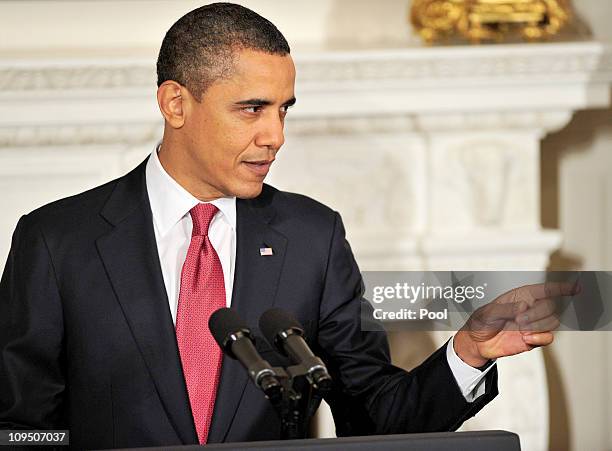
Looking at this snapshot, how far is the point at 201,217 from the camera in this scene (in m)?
1.72

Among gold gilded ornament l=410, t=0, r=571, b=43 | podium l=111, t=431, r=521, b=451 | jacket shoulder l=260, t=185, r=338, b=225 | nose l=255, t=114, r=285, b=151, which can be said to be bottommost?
podium l=111, t=431, r=521, b=451

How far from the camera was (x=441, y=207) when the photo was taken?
9.27 ft

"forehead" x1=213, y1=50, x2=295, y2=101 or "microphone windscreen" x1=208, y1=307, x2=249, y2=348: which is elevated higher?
"forehead" x1=213, y1=50, x2=295, y2=101

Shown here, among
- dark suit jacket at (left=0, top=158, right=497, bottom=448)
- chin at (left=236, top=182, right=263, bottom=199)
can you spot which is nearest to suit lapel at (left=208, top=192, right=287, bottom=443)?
dark suit jacket at (left=0, top=158, right=497, bottom=448)

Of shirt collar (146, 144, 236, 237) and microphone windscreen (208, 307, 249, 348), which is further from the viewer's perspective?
shirt collar (146, 144, 236, 237)

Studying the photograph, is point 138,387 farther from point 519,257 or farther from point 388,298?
point 519,257

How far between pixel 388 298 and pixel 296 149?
4.42ft

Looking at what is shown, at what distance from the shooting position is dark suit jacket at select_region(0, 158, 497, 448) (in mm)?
1640

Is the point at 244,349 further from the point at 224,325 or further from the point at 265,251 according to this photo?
the point at 265,251

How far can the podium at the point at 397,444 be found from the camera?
1147mm

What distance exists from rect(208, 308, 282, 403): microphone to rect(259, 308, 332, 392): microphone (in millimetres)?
32

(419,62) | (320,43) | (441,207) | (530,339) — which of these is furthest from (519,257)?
(530,339)

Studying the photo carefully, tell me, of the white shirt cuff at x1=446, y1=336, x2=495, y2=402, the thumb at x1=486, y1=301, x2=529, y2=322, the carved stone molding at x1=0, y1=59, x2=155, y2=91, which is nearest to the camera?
the thumb at x1=486, y1=301, x2=529, y2=322

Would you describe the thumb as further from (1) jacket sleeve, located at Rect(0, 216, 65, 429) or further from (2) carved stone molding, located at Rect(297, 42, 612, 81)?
(2) carved stone molding, located at Rect(297, 42, 612, 81)
